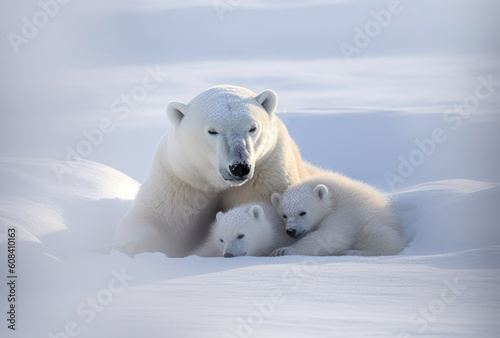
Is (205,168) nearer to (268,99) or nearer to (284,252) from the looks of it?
(268,99)

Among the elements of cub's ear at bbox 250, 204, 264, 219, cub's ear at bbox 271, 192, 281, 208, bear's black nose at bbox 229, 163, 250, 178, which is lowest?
cub's ear at bbox 250, 204, 264, 219

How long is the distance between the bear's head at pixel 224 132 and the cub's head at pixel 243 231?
0.84 feet

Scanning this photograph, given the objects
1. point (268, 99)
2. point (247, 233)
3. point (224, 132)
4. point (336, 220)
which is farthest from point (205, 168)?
point (336, 220)

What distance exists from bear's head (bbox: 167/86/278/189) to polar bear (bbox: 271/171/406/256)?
0.46 m

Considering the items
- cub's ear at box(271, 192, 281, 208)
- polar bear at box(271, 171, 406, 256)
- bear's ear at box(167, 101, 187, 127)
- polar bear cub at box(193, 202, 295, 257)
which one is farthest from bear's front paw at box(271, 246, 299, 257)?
bear's ear at box(167, 101, 187, 127)

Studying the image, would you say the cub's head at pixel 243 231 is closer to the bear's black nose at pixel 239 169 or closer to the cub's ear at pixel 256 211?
the cub's ear at pixel 256 211

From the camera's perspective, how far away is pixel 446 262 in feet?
11.6

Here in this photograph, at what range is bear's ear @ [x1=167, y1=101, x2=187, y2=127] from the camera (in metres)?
4.77

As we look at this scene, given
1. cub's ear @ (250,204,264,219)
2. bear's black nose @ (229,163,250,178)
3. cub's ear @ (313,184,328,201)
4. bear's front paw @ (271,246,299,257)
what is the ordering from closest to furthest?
bear's black nose @ (229,163,250,178) → bear's front paw @ (271,246,299,257) → cub's ear @ (250,204,264,219) → cub's ear @ (313,184,328,201)

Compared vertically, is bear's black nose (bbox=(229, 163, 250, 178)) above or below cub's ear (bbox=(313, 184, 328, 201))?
below

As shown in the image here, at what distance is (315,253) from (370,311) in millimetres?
1836

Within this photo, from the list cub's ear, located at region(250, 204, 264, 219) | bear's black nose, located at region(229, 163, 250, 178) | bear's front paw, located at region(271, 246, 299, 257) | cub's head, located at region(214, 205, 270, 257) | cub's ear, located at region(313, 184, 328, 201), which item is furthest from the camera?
cub's ear, located at region(313, 184, 328, 201)

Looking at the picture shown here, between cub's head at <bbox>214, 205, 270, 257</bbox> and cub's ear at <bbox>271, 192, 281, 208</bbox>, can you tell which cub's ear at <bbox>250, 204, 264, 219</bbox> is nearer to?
cub's head at <bbox>214, 205, 270, 257</bbox>

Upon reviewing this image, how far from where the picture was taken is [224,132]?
4.40m
